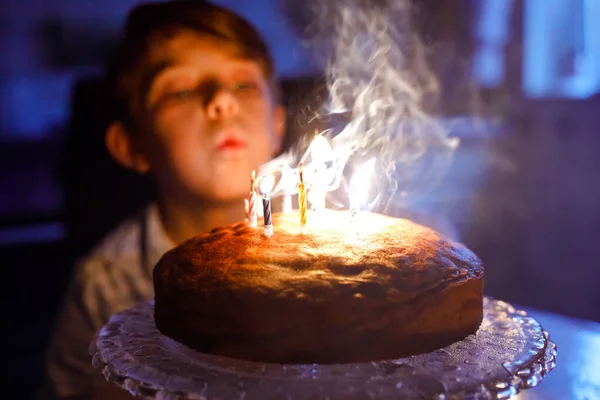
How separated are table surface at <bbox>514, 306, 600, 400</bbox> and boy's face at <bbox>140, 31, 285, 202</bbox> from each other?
1366 millimetres

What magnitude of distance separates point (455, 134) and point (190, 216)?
1.79 metres

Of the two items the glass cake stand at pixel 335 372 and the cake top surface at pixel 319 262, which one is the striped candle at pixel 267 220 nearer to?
the cake top surface at pixel 319 262

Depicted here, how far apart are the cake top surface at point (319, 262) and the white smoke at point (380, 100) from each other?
0.81m

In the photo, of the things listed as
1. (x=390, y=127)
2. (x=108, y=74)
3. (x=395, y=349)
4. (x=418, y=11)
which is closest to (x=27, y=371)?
(x=108, y=74)

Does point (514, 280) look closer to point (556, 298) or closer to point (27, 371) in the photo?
point (556, 298)

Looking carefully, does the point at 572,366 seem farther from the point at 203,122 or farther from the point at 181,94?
the point at 181,94

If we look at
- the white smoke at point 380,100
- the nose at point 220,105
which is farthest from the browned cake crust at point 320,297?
the nose at point 220,105

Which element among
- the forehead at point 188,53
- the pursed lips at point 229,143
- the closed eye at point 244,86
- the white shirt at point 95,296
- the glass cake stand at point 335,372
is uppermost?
the forehead at point 188,53

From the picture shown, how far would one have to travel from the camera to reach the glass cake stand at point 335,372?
49.0 inches

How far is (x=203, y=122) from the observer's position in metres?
2.58

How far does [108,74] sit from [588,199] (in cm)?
286

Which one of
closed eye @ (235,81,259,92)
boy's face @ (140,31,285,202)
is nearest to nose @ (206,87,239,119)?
boy's face @ (140,31,285,202)

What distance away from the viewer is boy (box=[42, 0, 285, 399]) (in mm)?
2598

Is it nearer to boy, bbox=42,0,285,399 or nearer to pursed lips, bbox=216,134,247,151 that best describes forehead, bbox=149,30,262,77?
boy, bbox=42,0,285,399
